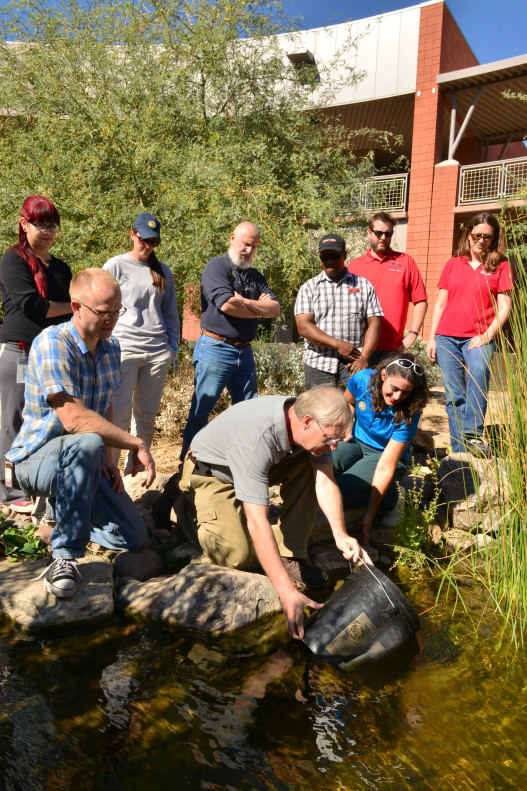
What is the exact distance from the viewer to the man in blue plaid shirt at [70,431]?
10.3ft

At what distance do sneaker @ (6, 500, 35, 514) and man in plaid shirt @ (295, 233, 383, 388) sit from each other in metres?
2.09

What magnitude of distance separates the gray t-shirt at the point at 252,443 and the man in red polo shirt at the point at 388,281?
1.80 m

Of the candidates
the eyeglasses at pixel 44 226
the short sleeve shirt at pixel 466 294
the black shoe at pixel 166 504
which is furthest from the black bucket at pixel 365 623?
the eyeglasses at pixel 44 226

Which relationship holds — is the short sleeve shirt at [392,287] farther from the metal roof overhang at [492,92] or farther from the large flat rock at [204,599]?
the metal roof overhang at [492,92]

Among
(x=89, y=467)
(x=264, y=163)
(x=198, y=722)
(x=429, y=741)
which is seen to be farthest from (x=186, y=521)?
(x=264, y=163)

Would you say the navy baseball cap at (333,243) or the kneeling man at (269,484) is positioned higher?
the navy baseball cap at (333,243)

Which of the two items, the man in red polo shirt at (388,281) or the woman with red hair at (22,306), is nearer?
the woman with red hair at (22,306)

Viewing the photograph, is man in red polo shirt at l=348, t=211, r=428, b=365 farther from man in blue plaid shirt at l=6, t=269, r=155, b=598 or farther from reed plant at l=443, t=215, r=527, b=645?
man in blue plaid shirt at l=6, t=269, r=155, b=598

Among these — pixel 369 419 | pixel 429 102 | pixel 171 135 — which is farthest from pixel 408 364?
pixel 429 102

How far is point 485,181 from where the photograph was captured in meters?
13.6

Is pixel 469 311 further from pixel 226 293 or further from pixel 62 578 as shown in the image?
pixel 62 578

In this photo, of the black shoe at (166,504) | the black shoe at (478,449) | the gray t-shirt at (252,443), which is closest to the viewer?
the gray t-shirt at (252,443)

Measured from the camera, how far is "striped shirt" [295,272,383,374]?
15.3 feet

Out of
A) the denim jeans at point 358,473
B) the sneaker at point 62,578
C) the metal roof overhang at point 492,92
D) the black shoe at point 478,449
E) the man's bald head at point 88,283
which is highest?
the metal roof overhang at point 492,92
